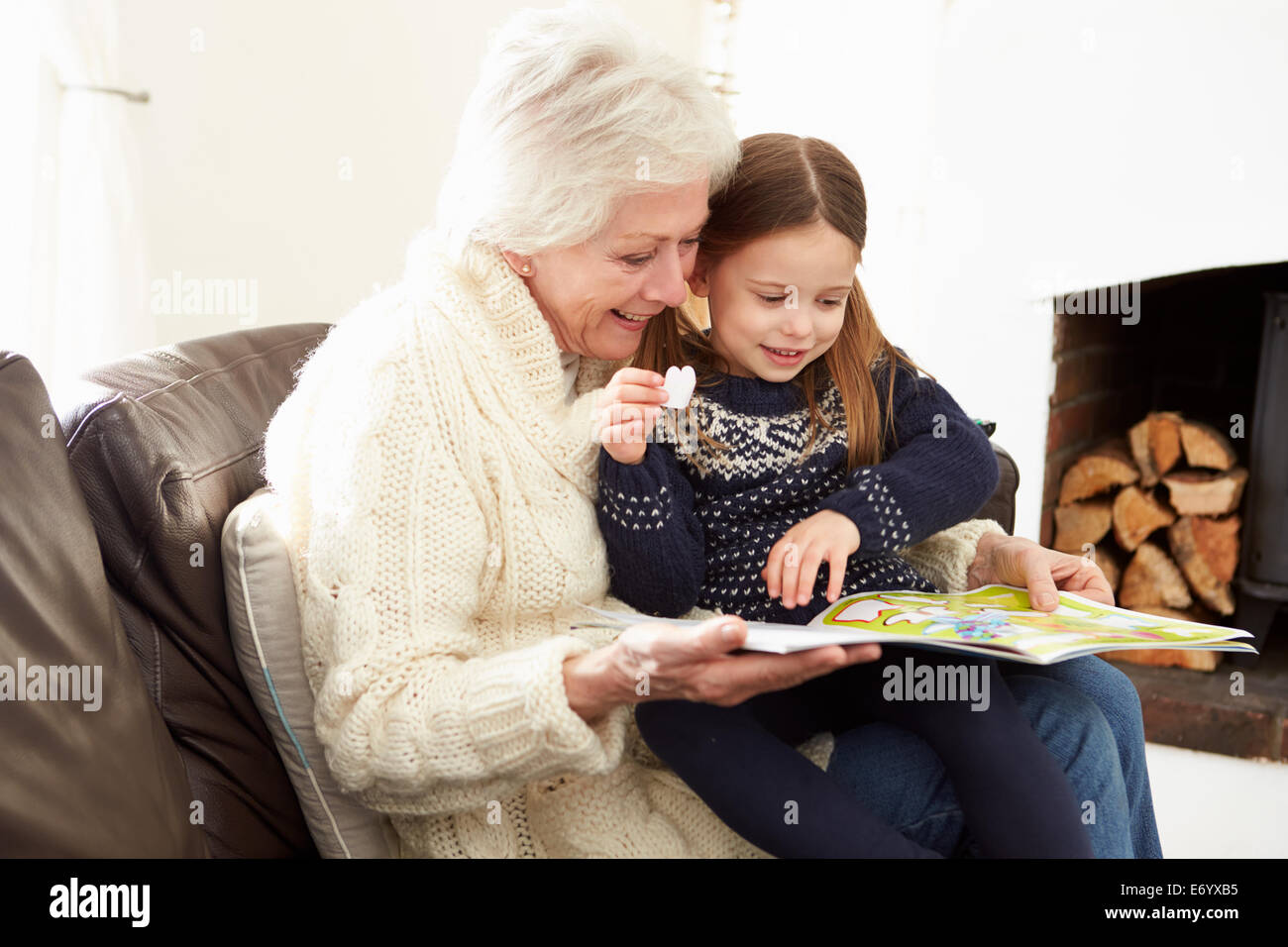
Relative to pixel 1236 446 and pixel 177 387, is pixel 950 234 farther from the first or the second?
pixel 177 387

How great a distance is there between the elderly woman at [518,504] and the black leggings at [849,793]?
0.07 meters

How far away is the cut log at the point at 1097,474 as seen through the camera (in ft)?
9.05

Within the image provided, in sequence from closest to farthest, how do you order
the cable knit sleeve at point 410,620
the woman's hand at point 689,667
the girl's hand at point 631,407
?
the woman's hand at point 689,667
the cable knit sleeve at point 410,620
the girl's hand at point 631,407

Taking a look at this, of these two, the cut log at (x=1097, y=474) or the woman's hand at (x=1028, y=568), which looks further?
the cut log at (x=1097, y=474)

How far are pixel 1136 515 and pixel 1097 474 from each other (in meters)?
0.13

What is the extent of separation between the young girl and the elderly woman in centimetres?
6

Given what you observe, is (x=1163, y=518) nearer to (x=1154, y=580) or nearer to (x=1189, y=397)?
(x=1154, y=580)

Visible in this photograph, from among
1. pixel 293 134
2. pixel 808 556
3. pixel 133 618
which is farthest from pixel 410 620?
pixel 293 134

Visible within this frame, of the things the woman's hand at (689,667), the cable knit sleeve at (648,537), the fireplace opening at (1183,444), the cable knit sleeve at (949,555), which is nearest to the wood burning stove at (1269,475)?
the fireplace opening at (1183,444)

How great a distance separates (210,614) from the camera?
3.90ft

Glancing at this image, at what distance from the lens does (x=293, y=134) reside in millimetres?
2877

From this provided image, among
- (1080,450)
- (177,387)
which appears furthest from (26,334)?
(1080,450)

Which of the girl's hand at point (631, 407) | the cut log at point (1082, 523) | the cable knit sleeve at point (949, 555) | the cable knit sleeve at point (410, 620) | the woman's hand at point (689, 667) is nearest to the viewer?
the woman's hand at point (689, 667)

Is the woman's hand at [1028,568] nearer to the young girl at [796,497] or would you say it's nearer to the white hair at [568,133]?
the young girl at [796,497]
